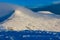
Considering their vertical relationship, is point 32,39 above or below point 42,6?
below

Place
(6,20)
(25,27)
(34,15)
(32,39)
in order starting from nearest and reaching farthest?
1. (32,39)
2. (25,27)
3. (6,20)
4. (34,15)

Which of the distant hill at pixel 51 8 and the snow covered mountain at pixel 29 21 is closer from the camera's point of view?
the snow covered mountain at pixel 29 21

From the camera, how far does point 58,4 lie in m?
3.85

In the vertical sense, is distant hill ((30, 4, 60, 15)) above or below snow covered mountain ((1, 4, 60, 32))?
above

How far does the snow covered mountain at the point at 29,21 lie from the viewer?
2.71m

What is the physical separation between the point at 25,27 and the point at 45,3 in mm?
1282

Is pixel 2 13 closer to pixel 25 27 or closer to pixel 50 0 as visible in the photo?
pixel 25 27

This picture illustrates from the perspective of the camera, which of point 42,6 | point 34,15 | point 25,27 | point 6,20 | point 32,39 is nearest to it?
point 32,39

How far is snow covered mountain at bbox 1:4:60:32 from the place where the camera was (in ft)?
8.90

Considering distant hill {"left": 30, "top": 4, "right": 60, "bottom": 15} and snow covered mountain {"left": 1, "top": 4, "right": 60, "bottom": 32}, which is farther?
distant hill {"left": 30, "top": 4, "right": 60, "bottom": 15}

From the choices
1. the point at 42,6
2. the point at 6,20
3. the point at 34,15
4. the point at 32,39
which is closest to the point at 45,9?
the point at 42,6

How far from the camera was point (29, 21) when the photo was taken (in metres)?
2.94

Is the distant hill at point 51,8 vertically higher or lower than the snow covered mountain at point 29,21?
A: higher

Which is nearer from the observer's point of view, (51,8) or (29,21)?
(29,21)
